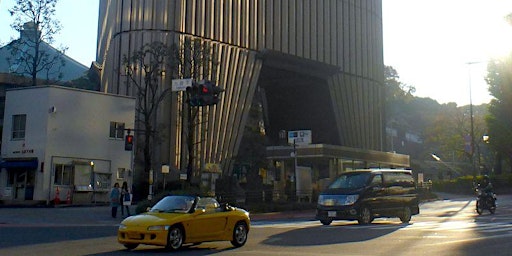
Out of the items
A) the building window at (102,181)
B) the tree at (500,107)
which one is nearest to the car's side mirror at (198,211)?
the building window at (102,181)

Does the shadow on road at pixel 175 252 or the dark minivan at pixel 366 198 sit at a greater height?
the dark minivan at pixel 366 198

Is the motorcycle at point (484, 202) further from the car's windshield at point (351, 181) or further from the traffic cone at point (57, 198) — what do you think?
the traffic cone at point (57, 198)

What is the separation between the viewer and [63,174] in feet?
138

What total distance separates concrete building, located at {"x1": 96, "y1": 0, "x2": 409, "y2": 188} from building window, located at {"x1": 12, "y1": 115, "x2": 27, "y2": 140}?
12.2 m

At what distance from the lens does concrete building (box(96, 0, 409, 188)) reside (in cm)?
5556

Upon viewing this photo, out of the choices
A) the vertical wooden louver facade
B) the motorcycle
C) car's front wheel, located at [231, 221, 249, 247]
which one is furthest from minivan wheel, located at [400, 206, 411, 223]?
the vertical wooden louver facade

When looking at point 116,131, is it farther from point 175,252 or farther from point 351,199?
point 175,252

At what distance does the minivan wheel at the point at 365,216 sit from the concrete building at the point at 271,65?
30.7 m

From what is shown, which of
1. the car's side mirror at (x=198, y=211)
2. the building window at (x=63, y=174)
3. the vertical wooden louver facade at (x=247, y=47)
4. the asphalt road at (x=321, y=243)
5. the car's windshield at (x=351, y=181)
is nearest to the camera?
the asphalt road at (x=321, y=243)

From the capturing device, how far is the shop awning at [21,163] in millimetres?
40831

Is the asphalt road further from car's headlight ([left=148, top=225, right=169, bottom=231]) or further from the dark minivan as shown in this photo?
the dark minivan

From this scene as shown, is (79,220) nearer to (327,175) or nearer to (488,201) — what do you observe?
(488,201)

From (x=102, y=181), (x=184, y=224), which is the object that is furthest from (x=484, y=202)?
(x=102, y=181)

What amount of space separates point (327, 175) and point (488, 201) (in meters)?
28.2
